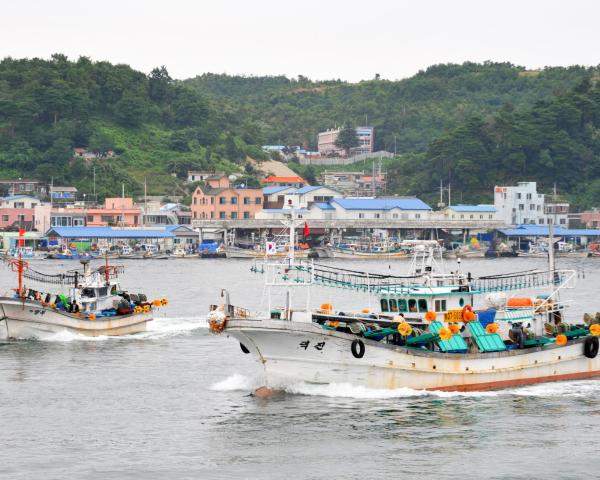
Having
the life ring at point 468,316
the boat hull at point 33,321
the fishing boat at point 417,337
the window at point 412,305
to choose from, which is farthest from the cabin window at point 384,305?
the boat hull at point 33,321

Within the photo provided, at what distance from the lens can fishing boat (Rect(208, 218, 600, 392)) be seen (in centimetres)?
5612

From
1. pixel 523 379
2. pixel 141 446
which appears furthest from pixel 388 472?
pixel 523 379

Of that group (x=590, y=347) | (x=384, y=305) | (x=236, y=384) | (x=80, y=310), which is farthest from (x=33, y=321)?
(x=590, y=347)

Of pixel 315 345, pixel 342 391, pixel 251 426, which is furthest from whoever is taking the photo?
pixel 342 391

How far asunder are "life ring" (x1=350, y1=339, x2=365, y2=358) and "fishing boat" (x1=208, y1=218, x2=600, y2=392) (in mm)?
51

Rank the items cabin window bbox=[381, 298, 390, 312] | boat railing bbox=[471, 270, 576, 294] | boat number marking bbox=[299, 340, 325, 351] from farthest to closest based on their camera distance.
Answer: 1. boat railing bbox=[471, 270, 576, 294]
2. cabin window bbox=[381, 298, 390, 312]
3. boat number marking bbox=[299, 340, 325, 351]

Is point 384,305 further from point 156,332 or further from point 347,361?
point 156,332

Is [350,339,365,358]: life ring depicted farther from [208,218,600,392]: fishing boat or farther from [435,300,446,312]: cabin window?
[435,300,446,312]: cabin window

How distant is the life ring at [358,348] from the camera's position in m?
55.6

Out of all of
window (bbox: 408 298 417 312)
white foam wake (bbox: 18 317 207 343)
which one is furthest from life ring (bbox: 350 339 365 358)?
white foam wake (bbox: 18 317 207 343)

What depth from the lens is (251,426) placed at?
52.5 meters

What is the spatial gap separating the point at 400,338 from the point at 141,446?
45.2 feet

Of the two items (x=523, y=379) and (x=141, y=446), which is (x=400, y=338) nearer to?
(x=523, y=379)

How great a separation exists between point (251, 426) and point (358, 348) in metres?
6.05
